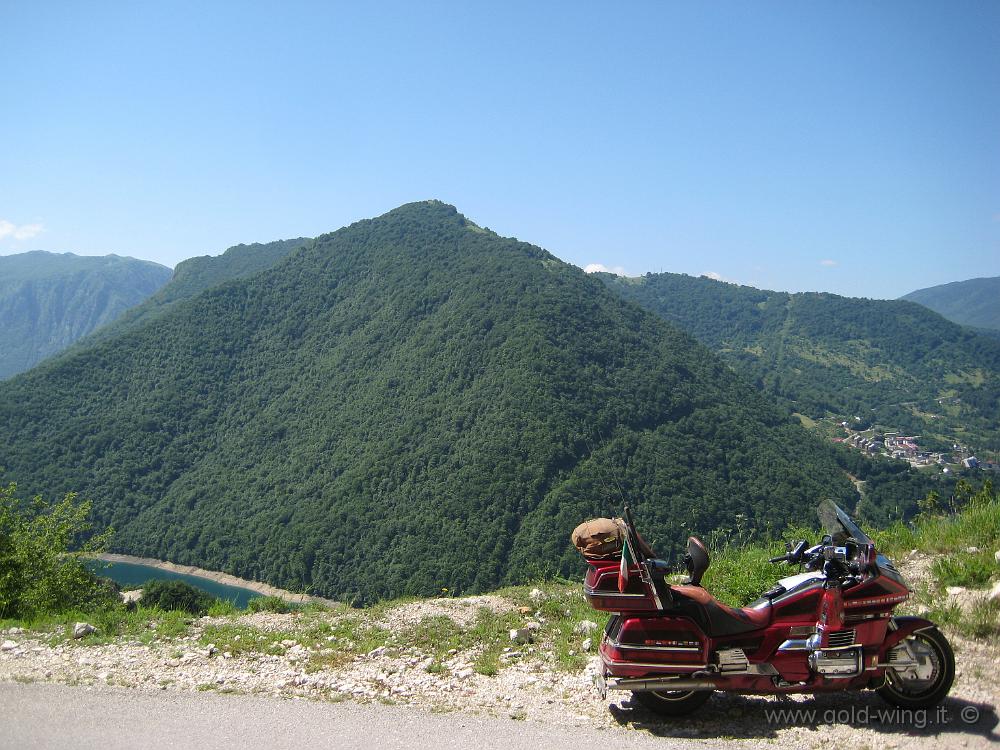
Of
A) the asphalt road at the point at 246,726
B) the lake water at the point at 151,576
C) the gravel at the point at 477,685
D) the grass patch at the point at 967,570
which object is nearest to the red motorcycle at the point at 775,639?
the gravel at the point at 477,685

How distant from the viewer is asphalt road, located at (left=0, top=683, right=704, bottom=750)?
382 centimetres

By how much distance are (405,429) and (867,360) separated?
472 feet

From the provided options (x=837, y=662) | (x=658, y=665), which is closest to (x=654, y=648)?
(x=658, y=665)

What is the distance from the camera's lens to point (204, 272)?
182m

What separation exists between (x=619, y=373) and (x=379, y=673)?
265 feet

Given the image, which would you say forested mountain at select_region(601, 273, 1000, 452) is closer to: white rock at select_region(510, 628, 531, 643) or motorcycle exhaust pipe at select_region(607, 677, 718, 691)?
white rock at select_region(510, 628, 531, 643)

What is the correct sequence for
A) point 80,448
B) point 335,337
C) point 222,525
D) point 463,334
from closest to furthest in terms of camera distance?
point 222,525 → point 80,448 → point 463,334 → point 335,337

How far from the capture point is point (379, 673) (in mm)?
5094

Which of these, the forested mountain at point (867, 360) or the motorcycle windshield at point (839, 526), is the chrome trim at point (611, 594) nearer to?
the motorcycle windshield at point (839, 526)

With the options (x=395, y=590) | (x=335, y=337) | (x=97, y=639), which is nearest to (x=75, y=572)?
(x=97, y=639)

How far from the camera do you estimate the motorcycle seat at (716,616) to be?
406cm

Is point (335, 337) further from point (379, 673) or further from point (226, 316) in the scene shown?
point (379, 673)

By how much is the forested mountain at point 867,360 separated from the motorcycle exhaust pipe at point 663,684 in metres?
133

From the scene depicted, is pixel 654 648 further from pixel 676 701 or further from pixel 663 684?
pixel 676 701
